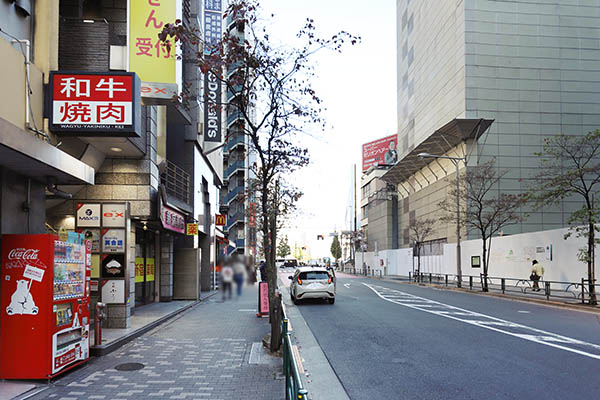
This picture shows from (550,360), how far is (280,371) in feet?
17.1

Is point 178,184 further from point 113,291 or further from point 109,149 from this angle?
point 113,291

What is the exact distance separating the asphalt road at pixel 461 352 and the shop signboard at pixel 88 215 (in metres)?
6.54

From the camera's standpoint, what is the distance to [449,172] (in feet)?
173

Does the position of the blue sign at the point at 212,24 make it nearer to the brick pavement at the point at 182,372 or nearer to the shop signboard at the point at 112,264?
the shop signboard at the point at 112,264

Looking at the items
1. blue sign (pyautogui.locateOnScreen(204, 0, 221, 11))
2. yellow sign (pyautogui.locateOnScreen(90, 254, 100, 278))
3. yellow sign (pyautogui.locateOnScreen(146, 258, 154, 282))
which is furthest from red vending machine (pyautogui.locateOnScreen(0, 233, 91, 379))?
blue sign (pyautogui.locateOnScreen(204, 0, 221, 11))

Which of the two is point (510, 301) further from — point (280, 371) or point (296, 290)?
→ point (280, 371)

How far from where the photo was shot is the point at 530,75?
48.4 meters

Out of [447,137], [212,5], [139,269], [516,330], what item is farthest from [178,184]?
[447,137]

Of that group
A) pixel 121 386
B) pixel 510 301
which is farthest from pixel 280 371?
pixel 510 301

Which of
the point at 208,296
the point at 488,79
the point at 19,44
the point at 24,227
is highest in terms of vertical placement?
the point at 488,79

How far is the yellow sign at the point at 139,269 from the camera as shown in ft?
68.5

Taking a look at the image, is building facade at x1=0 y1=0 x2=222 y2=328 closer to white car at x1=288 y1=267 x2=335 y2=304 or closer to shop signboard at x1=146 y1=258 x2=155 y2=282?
shop signboard at x1=146 y1=258 x2=155 y2=282

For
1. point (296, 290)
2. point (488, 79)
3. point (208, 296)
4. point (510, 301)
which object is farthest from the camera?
point (488, 79)

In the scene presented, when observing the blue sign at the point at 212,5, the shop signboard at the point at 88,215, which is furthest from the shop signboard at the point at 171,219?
the blue sign at the point at 212,5
